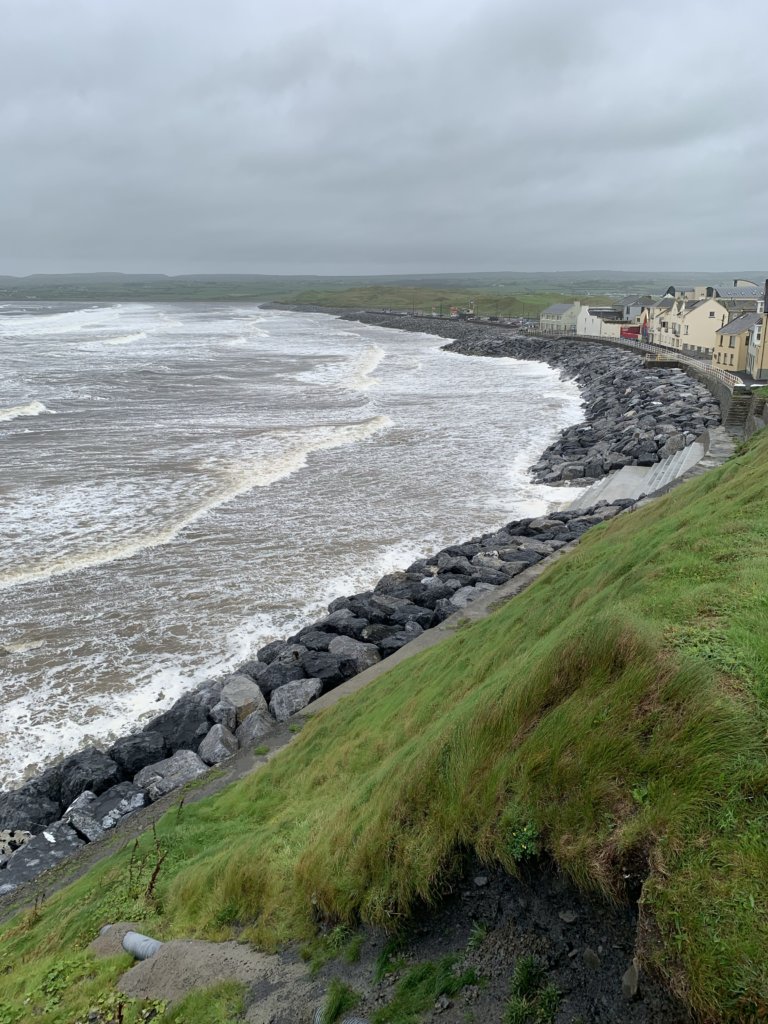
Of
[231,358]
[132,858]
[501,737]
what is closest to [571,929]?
[501,737]

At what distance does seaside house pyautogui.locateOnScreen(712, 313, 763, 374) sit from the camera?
141ft

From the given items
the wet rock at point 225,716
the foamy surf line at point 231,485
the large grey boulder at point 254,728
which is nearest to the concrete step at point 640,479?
the foamy surf line at point 231,485

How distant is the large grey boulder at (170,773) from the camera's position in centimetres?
1013

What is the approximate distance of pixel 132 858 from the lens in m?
7.50

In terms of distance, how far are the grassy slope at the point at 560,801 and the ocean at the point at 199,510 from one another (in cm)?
561

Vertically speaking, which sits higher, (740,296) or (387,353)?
(740,296)

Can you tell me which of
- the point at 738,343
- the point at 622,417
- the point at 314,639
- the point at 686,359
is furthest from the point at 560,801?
the point at 686,359

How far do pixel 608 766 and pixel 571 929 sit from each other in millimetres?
942

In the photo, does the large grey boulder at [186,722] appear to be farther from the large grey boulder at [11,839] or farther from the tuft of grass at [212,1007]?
the tuft of grass at [212,1007]

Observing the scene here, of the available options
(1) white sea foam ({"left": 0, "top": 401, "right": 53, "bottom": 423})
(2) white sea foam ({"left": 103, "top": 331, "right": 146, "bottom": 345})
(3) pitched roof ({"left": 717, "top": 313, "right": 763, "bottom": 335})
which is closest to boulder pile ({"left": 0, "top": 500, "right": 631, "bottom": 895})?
(1) white sea foam ({"left": 0, "top": 401, "right": 53, "bottom": 423})

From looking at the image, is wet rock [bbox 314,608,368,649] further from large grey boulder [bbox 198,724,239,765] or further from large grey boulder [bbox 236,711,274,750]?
large grey boulder [bbox 198,724,239,765]

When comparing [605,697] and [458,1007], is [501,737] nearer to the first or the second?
[605,697]

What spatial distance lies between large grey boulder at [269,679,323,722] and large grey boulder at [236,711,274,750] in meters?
0.23

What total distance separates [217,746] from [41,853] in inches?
107
